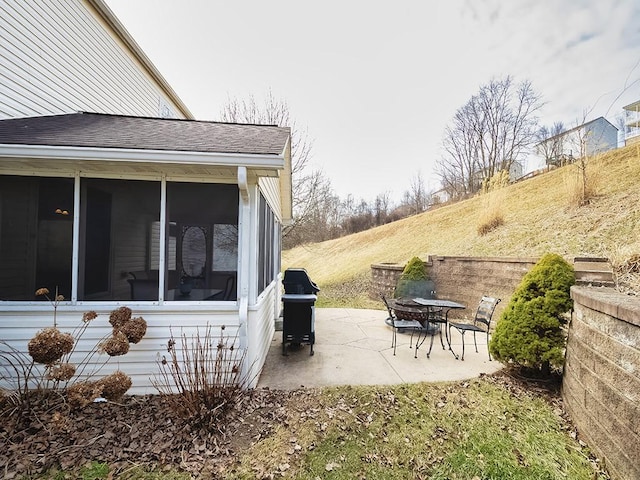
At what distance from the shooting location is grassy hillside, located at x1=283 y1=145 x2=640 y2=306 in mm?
6328

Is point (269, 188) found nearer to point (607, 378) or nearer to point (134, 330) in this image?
point (134, 330)

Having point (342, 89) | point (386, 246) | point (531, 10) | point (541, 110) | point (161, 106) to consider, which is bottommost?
point (386, 246)

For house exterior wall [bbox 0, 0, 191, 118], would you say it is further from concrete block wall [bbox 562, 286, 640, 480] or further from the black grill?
concrete block wall [bbox 562, 286, 640, 480]

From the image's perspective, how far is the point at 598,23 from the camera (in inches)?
250

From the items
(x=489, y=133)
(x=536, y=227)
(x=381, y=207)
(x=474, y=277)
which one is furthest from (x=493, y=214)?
(x=381, y=207)

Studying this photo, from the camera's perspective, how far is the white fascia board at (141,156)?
3.18 metres

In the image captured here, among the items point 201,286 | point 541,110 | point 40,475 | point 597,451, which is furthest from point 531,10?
point 541,110

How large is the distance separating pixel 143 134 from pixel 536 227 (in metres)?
9.24

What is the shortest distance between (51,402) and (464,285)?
26.2 feet

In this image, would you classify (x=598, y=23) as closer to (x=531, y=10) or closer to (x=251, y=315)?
(x=531, y=10)

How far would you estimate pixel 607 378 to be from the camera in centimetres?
253

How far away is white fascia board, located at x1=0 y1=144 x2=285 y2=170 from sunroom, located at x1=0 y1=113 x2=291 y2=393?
0.4 inches

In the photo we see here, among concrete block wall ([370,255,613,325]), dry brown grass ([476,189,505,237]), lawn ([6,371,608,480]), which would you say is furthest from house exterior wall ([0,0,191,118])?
dry brown grass ([476,189,505,237])

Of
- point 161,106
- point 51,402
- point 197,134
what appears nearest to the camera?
point 51,402
